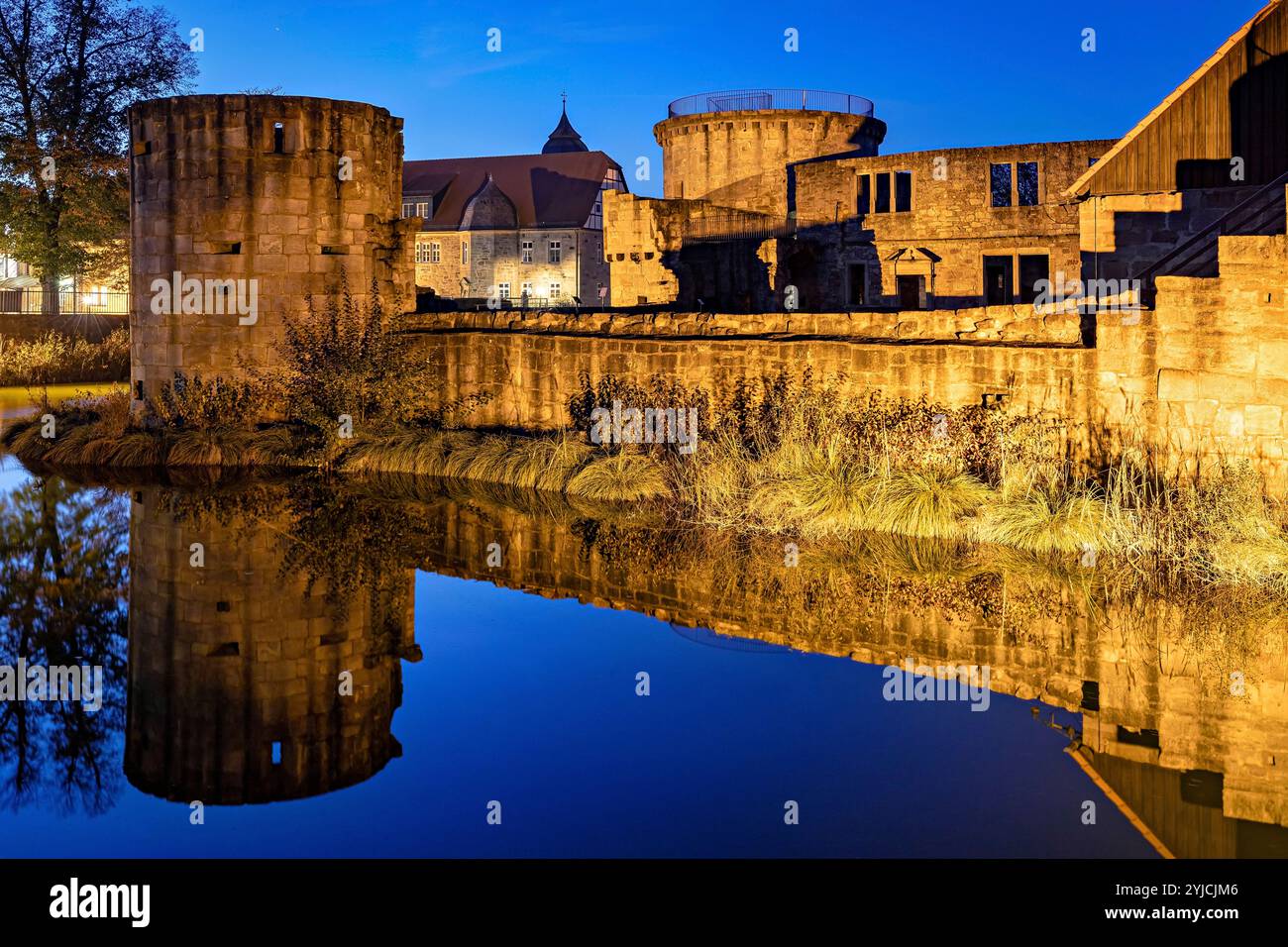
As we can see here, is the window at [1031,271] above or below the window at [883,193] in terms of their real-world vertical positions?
below

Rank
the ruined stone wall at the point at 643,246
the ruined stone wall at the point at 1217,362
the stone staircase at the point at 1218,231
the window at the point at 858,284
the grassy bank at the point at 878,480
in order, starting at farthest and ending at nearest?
1. the window at the point at 858,284
2. the ruined stone wall at the point at 643,246
3. the stone staircase at the point at 1218,231
4. the ruined stone wall at the point at 1217,362
5. the grassy bank at the point at 878,480

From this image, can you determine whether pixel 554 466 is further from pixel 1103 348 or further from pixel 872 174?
pixel 872 174

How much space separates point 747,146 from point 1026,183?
10961 millimetres

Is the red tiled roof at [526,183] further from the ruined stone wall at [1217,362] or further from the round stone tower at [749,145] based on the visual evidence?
the ruined stone wall at [1217,362]

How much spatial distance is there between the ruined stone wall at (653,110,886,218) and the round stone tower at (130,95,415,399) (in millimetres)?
24624

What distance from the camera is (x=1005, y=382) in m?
13.4

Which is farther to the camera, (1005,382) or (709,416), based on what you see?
(709,416)

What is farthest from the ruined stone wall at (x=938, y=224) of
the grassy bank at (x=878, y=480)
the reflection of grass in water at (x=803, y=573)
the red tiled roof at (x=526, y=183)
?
the red tiled roof at (x=526, y=183)

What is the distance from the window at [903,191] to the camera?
117 ft

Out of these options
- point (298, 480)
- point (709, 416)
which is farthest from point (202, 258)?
point (709, 416)

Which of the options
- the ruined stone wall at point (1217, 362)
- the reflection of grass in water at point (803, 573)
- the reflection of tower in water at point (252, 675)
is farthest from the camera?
the ruined stone wall at point (1217, 362)

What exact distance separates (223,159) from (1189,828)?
15304 mm

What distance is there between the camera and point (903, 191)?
36312 mm

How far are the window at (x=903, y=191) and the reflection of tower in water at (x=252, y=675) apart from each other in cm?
2703
